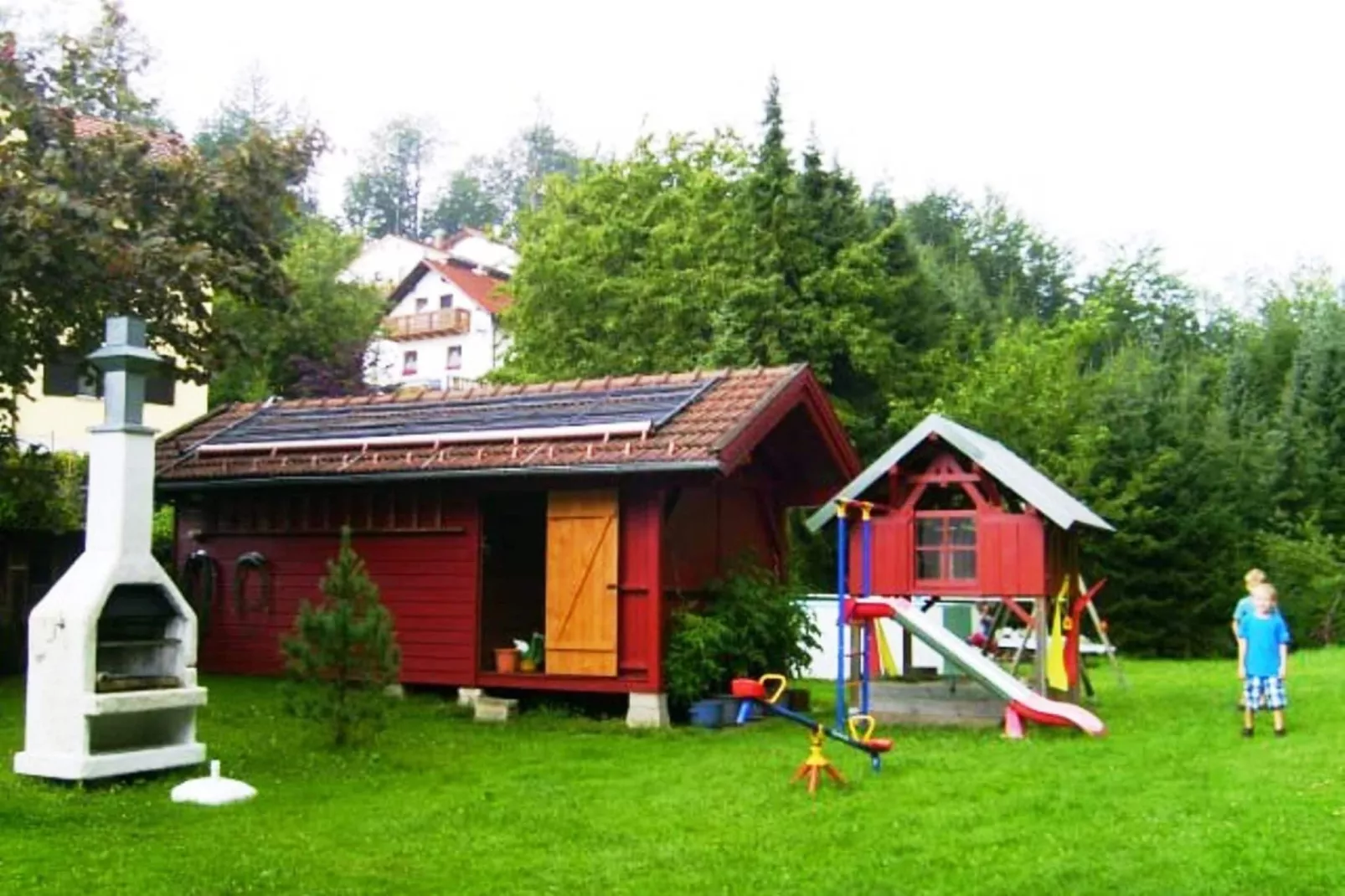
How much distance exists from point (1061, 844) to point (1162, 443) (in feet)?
73.4

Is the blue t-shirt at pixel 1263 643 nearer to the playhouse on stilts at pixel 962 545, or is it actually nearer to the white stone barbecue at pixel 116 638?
the playhouse on stilts at pixel 962 545

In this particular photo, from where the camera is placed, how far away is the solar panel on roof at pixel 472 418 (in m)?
16.3

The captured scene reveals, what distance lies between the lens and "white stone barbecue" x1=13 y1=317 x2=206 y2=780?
11.2 metres

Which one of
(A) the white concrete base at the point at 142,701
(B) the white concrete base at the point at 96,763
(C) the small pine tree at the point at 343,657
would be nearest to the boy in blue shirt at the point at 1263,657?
(C) the small pine tree at the point at 343,657

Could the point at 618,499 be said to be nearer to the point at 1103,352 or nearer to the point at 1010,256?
the point at 1103,352

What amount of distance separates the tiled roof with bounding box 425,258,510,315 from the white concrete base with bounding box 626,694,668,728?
149 feet

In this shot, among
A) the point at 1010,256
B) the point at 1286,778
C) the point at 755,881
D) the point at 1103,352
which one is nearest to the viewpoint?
the point at 755,881

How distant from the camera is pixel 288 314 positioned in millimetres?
16641

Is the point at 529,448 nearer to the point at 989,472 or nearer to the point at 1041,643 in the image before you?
the point at 989,472

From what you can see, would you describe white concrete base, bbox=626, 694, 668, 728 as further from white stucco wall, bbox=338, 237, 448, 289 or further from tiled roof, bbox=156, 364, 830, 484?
white stucco wall, bbox=338, 237, 448, 289

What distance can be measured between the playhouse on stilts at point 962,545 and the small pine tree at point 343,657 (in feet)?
14.9

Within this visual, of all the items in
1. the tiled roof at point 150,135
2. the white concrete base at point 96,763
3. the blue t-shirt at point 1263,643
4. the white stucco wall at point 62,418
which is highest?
the tiled roof at point 150,135

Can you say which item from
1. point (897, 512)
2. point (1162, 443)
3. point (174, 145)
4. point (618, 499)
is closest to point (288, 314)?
point (174, 145)

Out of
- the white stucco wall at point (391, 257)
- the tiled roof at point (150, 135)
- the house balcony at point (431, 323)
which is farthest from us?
the white stucco wall at point (391, 257)
